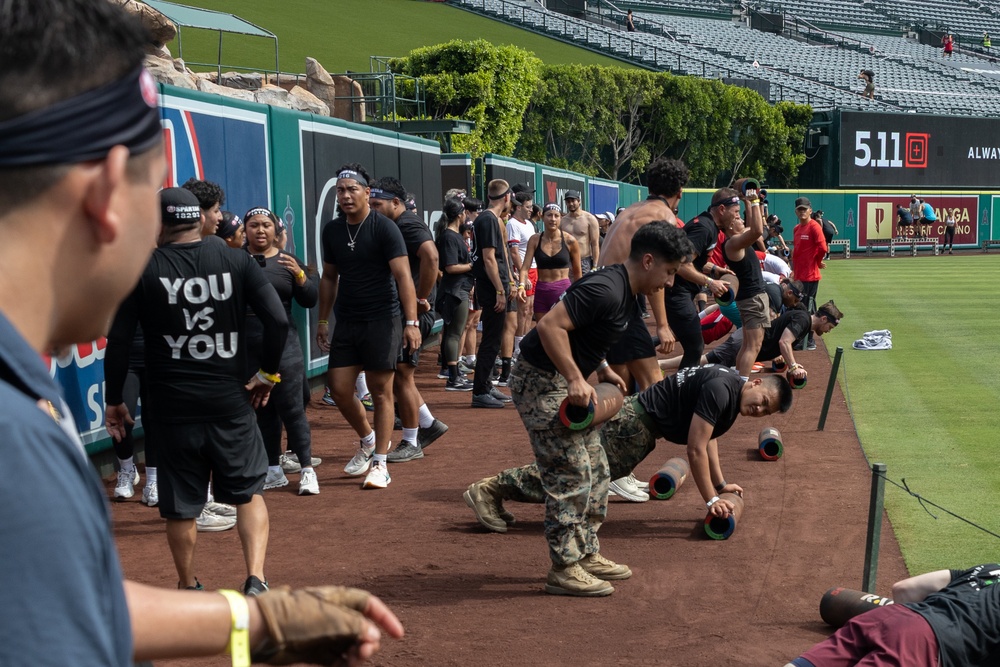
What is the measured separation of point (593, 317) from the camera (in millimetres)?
5754

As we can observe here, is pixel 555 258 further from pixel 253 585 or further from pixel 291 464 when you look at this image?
pixel 253 585

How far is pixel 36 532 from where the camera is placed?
108 cm

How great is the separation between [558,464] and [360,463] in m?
3.21

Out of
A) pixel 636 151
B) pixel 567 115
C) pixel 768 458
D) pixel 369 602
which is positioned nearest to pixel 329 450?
pixel 768 458

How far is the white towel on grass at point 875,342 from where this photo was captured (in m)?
15.8

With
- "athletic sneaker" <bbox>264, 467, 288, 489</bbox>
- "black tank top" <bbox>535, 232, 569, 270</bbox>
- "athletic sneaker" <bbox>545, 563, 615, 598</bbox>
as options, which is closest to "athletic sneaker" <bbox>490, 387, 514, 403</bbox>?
"black tank top" <bbox>535, 232, 569, 270</bbox>

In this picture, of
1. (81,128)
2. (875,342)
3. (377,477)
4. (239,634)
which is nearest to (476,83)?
(875,342)

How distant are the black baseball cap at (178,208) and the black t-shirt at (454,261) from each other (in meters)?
7.13

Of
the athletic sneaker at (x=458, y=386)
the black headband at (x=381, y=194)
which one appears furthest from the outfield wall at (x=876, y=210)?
the black headband at (x=381, y=194)

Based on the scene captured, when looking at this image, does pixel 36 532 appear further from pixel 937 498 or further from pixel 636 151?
pixel 636 151

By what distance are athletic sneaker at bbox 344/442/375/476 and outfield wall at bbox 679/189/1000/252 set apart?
36317 millimetres

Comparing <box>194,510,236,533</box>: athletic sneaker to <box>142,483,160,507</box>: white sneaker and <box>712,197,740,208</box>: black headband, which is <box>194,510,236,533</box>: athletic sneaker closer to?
<box>142,483,160,507</box>: white sneaker

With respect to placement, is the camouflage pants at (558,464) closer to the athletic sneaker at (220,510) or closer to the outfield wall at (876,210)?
the athletic sneaker at (220,510)

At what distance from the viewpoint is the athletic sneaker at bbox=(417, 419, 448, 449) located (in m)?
9.37
